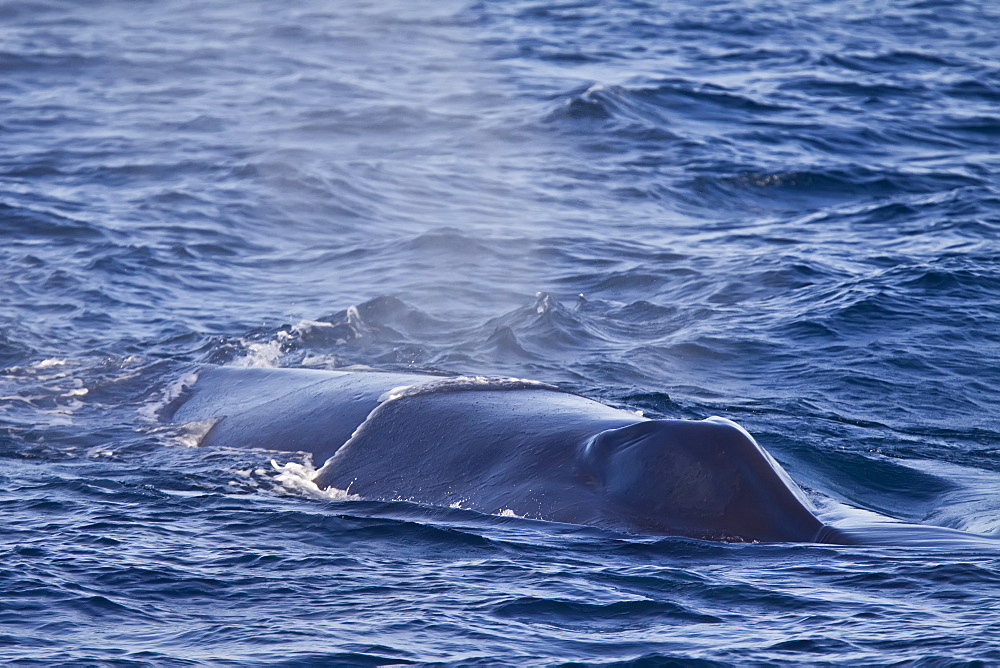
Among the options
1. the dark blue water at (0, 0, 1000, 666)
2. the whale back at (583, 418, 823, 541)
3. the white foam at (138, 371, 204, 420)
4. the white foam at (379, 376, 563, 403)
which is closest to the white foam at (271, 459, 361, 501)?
the dark blue water at (0, 0, 1000, 666)

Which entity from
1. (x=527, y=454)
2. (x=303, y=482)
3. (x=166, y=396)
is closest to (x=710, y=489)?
(x=527, y=454)

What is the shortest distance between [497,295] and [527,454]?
7.86m

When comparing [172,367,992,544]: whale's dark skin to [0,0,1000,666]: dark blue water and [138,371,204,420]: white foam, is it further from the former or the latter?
[138,371,204,420]: white foam

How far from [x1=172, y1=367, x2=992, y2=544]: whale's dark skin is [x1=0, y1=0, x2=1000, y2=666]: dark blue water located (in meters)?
0.18

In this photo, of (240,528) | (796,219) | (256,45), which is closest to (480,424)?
(240,528)

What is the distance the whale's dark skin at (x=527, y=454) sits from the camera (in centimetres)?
722

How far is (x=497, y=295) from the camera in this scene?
15.8 metres

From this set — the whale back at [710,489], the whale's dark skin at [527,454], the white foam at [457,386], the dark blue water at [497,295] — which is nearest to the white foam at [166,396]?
the dark blue water at [497,295]

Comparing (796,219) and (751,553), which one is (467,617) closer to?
(751,553)

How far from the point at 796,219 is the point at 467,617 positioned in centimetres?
1291

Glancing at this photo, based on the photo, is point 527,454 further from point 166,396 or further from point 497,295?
point 497,295

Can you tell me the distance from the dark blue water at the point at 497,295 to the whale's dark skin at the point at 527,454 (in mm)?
185

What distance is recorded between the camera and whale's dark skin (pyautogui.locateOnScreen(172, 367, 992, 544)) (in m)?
7.22

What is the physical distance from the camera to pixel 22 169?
21000 millimetres
